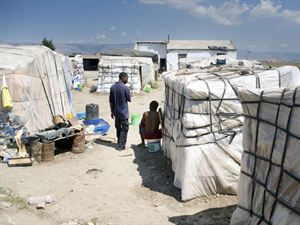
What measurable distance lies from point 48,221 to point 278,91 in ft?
12.6

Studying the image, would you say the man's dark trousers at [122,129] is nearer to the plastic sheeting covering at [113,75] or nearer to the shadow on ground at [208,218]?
the shadow on ground at [208,218]

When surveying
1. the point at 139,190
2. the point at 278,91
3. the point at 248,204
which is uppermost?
the point at 278,91

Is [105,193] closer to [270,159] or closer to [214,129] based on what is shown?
[214,129]

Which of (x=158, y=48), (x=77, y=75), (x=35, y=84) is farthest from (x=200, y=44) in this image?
(x=35, y=84)

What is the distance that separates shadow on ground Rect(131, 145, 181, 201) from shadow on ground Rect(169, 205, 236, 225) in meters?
0.63

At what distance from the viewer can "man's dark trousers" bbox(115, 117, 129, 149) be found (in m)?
9.18

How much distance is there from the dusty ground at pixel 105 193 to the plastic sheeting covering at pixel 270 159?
3.32 ft

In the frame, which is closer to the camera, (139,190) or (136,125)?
(139,190)

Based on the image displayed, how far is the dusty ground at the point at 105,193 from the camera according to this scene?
19.0 feet

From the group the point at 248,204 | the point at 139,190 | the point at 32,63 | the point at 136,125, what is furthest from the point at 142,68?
the point at 248,204

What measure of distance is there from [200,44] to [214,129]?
40925 mm

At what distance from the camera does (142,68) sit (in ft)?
79.0

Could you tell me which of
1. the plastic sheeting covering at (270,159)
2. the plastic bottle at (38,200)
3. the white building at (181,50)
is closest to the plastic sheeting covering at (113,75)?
the plastic bottle at (38,200)

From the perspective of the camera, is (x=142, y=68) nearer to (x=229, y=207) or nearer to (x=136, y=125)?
(x=136, y=125)
